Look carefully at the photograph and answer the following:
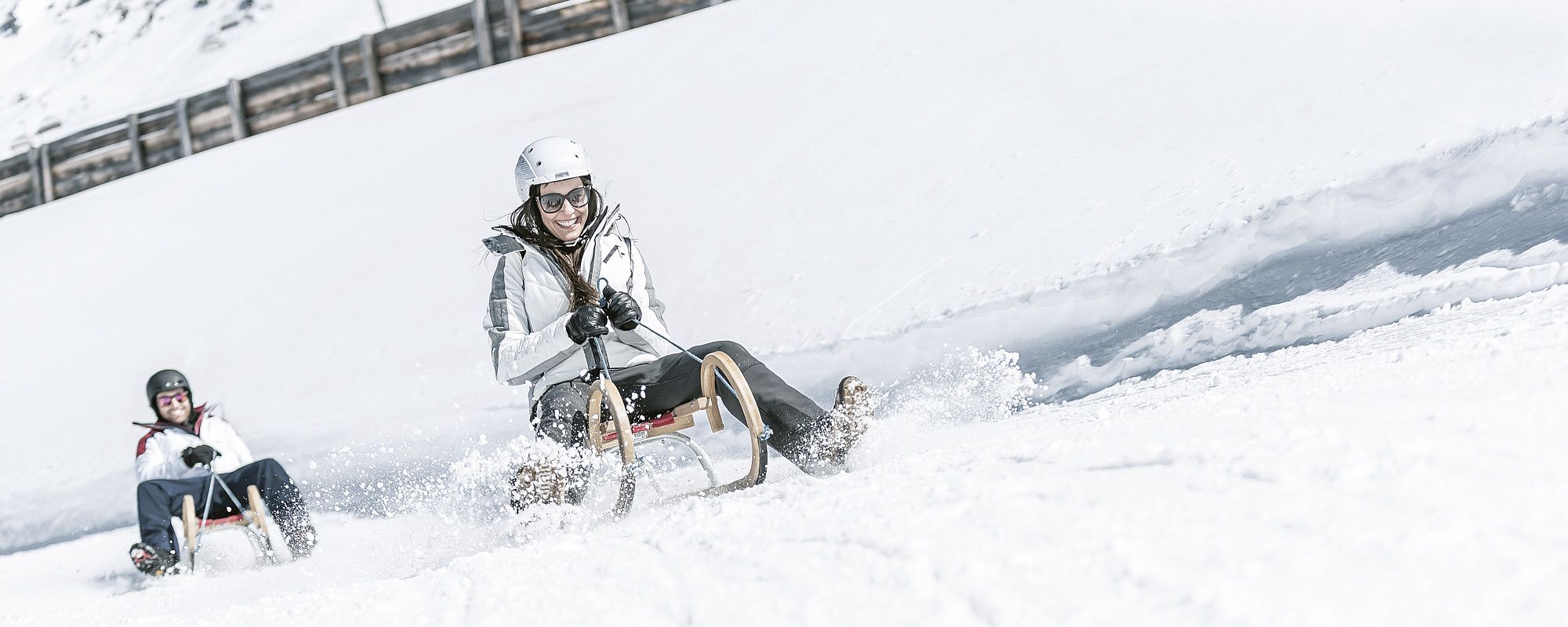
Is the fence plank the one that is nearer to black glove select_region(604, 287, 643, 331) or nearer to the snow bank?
the snow bank

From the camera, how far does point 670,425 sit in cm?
292

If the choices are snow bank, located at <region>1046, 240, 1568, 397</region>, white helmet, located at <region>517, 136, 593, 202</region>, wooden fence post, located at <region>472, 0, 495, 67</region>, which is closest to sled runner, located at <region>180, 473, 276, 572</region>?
white helmet, located at <region>517, 136, 593, 202</region>

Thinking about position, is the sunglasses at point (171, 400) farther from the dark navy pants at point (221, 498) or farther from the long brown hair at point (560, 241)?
the long brown hair at point (560, 241)

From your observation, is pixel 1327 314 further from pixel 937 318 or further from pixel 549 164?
pixel 549 164

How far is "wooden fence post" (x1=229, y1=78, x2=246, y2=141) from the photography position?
33.9 feet

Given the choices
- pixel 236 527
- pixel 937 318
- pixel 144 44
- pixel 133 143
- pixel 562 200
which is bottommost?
pixel 236 527

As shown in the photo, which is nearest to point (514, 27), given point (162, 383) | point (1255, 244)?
point (162, 383)

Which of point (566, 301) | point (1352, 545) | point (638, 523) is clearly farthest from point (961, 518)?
→ point (566, 301)

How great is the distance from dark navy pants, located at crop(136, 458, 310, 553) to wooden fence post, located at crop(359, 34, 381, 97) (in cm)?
674

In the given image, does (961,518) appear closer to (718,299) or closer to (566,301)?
(566,301)

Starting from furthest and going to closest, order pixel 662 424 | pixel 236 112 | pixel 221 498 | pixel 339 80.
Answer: pixel 236 112
pixel 339 80
pixel 221 498
pixel 662 424

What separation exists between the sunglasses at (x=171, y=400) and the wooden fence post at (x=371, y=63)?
253 inches

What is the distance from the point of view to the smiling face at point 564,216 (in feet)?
10.1

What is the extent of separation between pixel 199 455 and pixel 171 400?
384 millimetres
